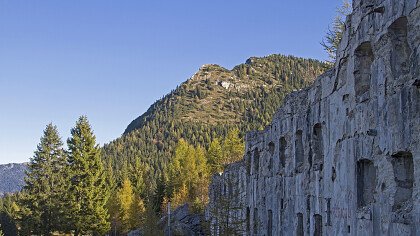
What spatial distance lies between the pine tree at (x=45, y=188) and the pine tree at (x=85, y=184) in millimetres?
1488

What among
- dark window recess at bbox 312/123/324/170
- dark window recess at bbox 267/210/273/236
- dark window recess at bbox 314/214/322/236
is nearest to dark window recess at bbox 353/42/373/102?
dark window recess at bbox 312/123/324/170

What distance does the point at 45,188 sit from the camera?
178 feet

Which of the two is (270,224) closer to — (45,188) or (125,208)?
(45,188)

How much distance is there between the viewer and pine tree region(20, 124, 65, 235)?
52.4 metres

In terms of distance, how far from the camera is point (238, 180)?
35094 millimetres

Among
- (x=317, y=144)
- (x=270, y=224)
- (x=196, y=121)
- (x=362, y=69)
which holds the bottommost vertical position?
(x=270, y=224)

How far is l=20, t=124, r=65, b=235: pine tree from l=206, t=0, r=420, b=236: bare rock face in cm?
3506

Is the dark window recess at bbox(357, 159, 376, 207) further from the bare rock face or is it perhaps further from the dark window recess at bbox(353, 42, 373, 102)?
the dark window recess at bbox(353, 42, 373, 102)

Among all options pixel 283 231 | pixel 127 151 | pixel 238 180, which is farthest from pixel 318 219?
pixel 127 151

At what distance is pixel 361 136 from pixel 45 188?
45081 mm

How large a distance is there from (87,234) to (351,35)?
142 ft

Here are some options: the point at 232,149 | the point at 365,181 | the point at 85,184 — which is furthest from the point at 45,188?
the point at 365,181

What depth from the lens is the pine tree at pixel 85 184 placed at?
52.5 metres

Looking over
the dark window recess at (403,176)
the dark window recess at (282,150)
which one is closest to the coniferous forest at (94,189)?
the dark window recess at (282,150)
